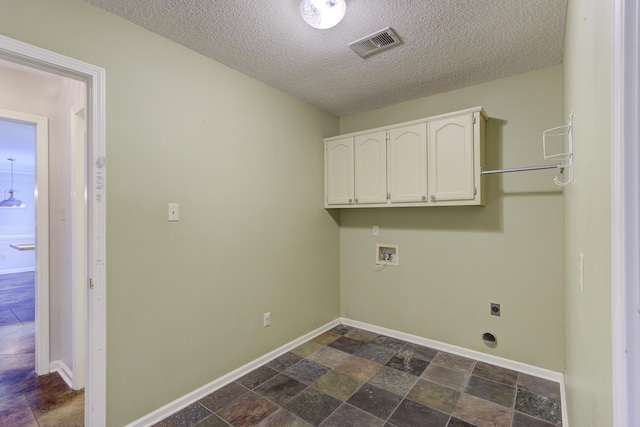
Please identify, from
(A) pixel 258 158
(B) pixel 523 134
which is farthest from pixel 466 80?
(A) pixel 258 158

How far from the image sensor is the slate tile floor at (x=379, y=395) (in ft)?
6.31

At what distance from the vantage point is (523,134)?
2486 mm

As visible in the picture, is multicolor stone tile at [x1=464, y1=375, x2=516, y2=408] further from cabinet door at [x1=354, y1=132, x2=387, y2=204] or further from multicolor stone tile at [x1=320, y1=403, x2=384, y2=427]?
cabinet door at [x1=354, y1=132, x2=387, y2=204]

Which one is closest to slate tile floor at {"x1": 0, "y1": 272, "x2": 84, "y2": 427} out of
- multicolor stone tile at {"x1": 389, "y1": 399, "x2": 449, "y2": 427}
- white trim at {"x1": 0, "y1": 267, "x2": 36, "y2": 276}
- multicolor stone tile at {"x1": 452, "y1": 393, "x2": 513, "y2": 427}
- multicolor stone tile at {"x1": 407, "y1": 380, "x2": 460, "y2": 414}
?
multicolor stone tile at {"x1": 389, "y1": 399, "x2": 449, "y2": 427}

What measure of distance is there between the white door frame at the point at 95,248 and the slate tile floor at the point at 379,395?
474mm

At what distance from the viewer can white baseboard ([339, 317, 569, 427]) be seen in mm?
2270

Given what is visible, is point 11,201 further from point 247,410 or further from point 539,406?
point 539,406

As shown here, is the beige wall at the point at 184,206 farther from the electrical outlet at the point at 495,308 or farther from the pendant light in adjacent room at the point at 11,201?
the pendant light in adjacent room at the point at 11,201

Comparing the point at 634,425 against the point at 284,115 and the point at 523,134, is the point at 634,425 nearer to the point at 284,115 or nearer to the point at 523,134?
the point at 523,134

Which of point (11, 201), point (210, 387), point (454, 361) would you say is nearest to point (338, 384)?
point (210, 387)

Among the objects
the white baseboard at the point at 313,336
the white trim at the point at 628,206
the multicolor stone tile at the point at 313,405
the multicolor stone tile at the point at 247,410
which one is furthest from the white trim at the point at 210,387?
the white trim at the point at 628,206

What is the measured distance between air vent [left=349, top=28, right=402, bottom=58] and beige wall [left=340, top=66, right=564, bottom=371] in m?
1.09

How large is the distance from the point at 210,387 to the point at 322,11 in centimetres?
265

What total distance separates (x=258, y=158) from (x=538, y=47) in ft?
7.50
